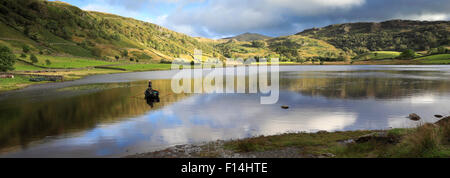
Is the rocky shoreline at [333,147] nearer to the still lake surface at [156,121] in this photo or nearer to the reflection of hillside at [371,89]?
the still lake surface at [156,121]

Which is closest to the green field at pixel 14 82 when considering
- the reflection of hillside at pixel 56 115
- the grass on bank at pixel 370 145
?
the reflection of hillside at pixel 56 115

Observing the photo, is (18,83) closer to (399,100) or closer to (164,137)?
(164,137)

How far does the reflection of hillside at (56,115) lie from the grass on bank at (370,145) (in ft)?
62.0

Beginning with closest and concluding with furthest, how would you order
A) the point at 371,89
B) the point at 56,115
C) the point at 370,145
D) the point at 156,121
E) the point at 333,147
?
the point at 370,145, the point at 333,147, the point at 156,121, the point at 56,115, the point at 371,89

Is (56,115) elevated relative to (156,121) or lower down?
elevated

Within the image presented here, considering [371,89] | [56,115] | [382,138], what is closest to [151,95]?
[56,115]

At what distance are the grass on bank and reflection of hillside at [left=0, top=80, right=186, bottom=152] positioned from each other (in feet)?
62.0

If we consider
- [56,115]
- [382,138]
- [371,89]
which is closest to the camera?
[382,138]

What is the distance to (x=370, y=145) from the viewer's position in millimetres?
14562

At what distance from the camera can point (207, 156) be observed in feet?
50.1

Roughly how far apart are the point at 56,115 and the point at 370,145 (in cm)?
3555

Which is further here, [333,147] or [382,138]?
[333,147]

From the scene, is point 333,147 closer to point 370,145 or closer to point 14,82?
point 370,145

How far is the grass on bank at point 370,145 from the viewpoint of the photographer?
37.2 feet
